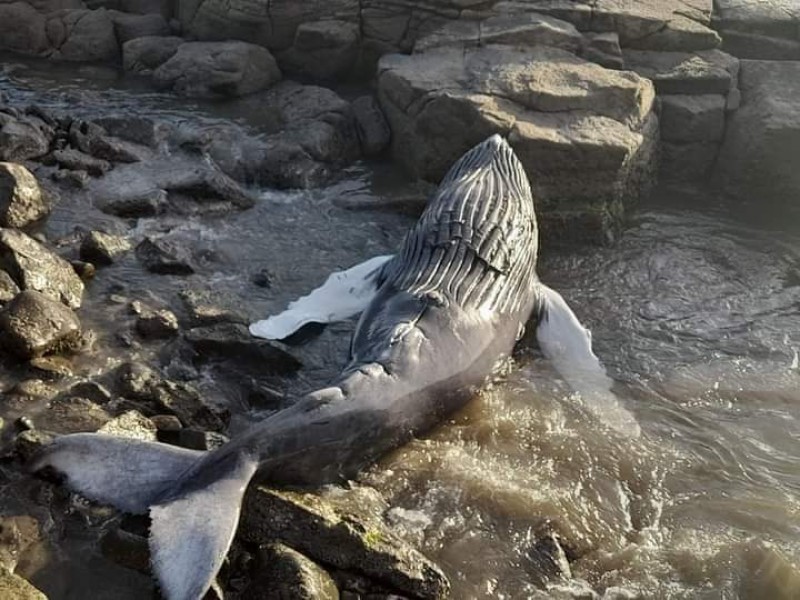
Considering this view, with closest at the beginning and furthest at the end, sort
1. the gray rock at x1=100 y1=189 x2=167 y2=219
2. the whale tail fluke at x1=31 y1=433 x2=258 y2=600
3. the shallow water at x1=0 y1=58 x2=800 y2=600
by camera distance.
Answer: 1. the whale tail fluke at x1=31 y1=433 x2=258 y2=600
2. the shallow water at x1=0 y1=58 x2=800 y2=600
3. the gray rock at x1=100 y1=189 x2=167 y2=219

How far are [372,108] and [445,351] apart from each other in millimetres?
5586

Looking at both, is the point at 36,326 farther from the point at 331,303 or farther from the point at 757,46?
the point at 757,46

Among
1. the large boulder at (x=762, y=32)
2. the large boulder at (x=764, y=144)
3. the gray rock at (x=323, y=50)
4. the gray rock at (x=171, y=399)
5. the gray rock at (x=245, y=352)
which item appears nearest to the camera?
the gray rock at (x=171, y=399)

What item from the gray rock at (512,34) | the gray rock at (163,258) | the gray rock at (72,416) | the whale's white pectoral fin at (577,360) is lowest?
the whale's white pectoral fin at (577,360)

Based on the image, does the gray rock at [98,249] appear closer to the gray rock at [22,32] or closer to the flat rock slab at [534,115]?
the flat rock slab at [534,115]

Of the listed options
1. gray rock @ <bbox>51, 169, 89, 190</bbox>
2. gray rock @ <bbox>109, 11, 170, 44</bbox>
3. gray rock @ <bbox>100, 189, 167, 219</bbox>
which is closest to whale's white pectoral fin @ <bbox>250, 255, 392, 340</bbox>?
gray rock @ <bbox>100, 189, 167, 219</bbox>

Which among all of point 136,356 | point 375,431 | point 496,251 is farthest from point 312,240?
point 375,431

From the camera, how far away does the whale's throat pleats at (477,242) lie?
23.8 ft

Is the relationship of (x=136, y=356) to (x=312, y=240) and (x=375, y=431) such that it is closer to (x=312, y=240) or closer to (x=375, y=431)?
(x=375, y=431)

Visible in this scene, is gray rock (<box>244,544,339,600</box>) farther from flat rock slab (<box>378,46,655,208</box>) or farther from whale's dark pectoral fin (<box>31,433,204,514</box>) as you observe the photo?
flat rock slab (<box>378,46,655,208</box>)

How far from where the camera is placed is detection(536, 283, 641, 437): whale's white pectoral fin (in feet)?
22.6

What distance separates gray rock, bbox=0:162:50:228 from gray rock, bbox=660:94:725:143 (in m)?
6.94

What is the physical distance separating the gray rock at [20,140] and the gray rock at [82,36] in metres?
3.38

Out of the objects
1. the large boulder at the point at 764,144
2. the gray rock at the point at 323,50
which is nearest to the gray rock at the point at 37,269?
the gray rock at the point at 323,50
